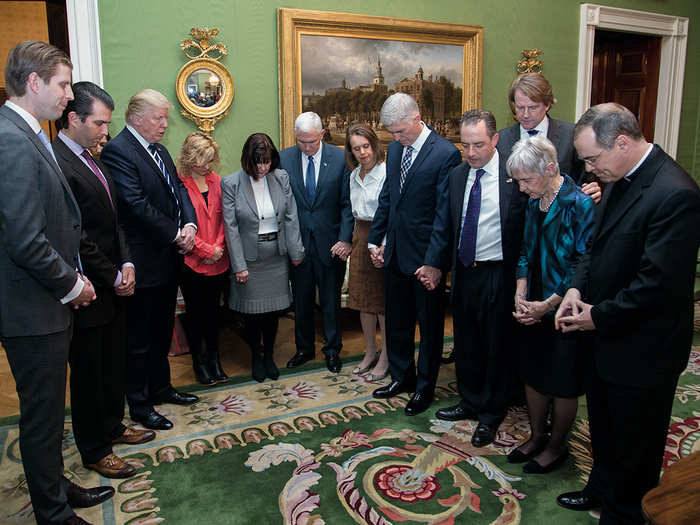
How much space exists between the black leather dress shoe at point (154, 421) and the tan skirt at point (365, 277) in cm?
153

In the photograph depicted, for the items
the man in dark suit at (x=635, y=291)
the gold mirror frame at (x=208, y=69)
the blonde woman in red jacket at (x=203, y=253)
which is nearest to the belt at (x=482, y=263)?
the man in dark suit at (x=635, y=291)

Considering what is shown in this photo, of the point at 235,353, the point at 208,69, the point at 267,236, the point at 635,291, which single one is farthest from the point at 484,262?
the point at 208,69

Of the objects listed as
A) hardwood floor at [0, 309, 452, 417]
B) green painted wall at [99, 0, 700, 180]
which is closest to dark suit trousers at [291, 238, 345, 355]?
hardwood floor at [0, 309, 452, 417]

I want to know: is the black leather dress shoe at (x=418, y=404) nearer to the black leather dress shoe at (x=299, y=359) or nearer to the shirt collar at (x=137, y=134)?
the black leather dress shoe at (x=299, y=359)

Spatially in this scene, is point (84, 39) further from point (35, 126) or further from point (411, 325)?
point (411, 325)

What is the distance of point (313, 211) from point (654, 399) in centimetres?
262

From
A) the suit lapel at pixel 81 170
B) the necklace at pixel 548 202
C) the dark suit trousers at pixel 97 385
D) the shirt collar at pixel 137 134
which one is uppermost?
the shirt collar at pixel 137 134

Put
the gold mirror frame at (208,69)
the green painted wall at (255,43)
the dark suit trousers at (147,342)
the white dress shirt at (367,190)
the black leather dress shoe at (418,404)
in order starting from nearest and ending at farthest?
the dark suit trousers at (147,342) → the black leather dress shoe at (418,404) → the white dress shirt at (367,190) → the green painted wall at (255,43) → the gold mirror frame at (208,69)

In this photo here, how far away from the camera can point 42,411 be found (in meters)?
2.26

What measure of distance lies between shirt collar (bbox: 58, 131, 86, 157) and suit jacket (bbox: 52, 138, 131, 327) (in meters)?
0.03

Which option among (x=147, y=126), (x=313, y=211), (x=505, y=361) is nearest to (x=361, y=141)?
(x=313, y=211)

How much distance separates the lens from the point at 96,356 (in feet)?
9.11

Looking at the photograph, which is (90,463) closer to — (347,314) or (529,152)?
(529,152)

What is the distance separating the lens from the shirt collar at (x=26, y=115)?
214 cm
